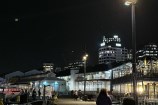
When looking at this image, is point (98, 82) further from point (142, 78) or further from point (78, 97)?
point (142, 78)

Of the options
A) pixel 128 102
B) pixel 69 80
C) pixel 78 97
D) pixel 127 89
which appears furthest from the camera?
pixel 69 80

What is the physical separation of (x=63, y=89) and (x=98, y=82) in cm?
1026

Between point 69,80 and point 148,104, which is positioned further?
point 69,80

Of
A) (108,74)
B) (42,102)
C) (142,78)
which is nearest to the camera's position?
(42,102)

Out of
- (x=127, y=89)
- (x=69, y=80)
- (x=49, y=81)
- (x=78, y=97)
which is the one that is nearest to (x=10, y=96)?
→ (x=127, y=89)

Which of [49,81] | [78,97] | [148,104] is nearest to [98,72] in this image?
[49,81]

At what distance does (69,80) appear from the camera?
12988 cm

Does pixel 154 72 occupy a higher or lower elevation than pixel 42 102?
higher

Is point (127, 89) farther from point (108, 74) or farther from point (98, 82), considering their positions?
point (108, 74)

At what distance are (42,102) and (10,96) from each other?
9472 mm

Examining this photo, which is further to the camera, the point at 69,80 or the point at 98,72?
the point at 69,80

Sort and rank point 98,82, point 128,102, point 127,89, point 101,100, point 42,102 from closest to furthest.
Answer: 1. point 128,102
2. point 101,100
3. point 42,102
4. point 127,89
5. point 98,82

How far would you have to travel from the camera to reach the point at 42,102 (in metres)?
33.3

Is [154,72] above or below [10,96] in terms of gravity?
above
